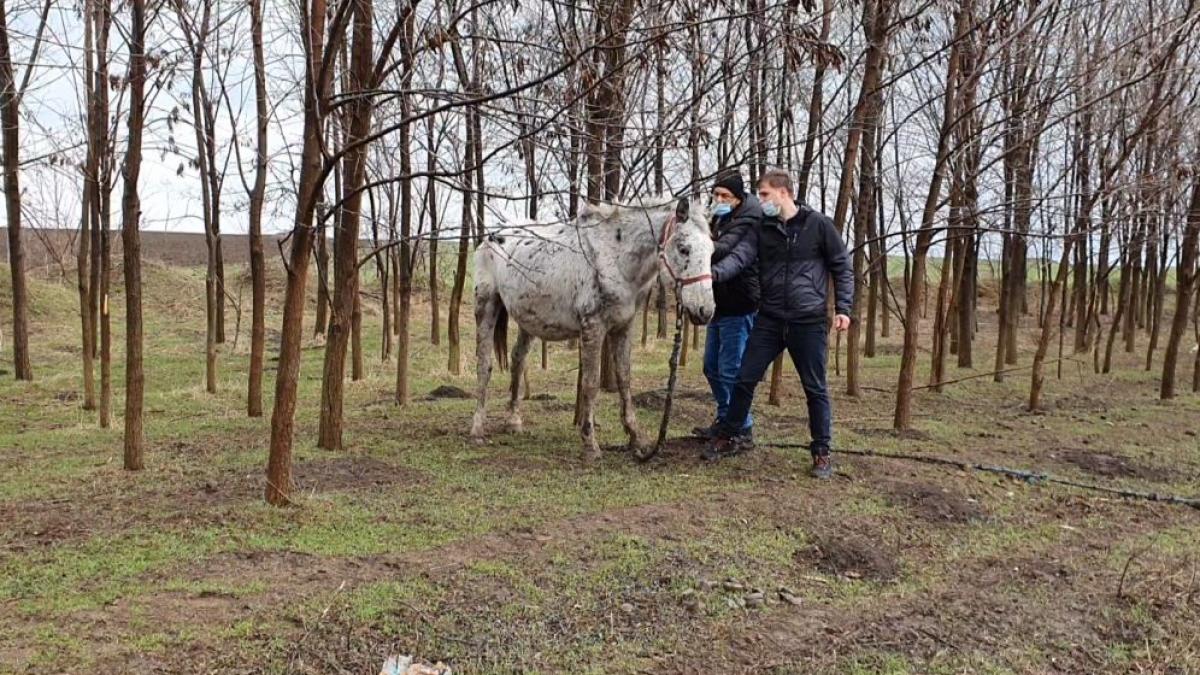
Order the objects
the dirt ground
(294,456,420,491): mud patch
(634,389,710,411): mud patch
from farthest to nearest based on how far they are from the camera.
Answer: (634,389,710,411): mud patch → (294,456,420,491): mud patch → the dirt ground

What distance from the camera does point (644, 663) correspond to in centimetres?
347

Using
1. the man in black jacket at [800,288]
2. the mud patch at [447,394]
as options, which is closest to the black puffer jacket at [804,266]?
the man in black jacket at [800,288]

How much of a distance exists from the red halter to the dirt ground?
1421mm

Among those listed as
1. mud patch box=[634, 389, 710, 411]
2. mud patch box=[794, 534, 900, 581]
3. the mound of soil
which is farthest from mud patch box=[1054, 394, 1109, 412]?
the mound of soil

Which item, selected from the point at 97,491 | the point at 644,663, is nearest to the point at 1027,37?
the point at 644,663

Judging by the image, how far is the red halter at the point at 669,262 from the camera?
605cm

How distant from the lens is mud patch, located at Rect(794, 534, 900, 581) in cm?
456

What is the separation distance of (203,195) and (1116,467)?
11.4 meters

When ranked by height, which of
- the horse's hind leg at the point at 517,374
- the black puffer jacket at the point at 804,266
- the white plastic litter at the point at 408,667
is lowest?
the white plastic litter at the point at 408,667

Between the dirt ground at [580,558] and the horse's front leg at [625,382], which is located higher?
the horse's front leg at [625,382]

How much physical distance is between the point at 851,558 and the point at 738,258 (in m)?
2.46

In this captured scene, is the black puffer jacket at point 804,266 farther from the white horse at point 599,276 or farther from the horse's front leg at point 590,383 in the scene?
the horse's front leg at point 590,383

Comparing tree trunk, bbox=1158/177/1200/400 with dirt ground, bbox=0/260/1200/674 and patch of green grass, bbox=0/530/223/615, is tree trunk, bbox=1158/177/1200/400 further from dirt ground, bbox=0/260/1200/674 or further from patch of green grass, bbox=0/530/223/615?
patch of green grass, bbox=0/530/223/615

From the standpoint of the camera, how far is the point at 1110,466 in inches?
285
